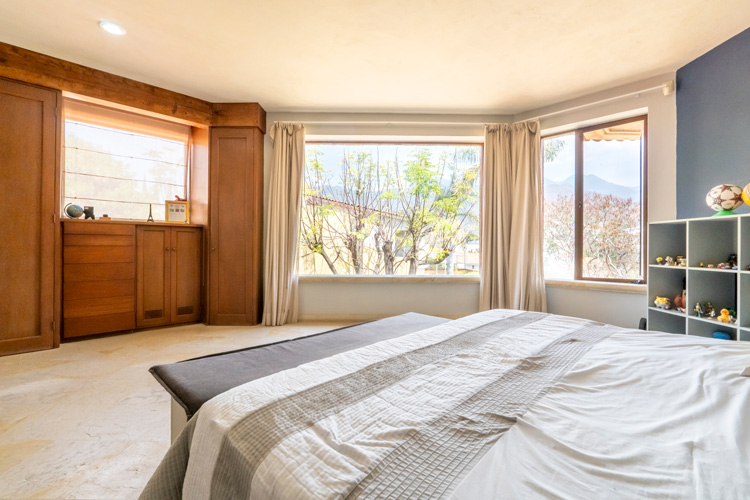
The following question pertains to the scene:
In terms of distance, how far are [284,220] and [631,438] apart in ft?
→ 11.9

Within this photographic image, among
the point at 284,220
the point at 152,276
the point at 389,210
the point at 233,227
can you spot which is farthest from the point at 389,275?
the point at 152,276

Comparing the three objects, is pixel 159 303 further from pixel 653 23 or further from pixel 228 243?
pixel 653 23

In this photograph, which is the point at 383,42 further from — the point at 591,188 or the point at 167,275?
the point at 167,275

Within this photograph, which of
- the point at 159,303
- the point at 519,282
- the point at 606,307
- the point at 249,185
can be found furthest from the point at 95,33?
the point at 606,307

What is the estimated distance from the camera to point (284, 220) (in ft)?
12.5

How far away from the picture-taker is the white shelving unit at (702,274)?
80.0 inches

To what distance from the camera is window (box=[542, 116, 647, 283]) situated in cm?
326

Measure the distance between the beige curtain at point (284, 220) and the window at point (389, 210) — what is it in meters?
0.29

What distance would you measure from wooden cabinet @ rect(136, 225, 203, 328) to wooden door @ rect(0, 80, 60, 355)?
0.66 metres

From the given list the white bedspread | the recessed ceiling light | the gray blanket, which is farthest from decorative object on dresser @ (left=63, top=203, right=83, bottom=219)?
the white bedspread

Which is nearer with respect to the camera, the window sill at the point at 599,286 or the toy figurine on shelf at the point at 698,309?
the toy figurine on shelf at the point at 698,309

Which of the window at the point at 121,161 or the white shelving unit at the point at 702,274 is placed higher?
the window at the point at 121,161

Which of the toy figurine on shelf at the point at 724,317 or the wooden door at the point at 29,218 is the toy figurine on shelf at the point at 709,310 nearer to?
A: the toy figurine on shelf at the point at 724,317

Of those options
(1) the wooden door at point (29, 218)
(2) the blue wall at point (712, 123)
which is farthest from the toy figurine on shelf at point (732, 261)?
(1) the wooden door at point (29, 218)
